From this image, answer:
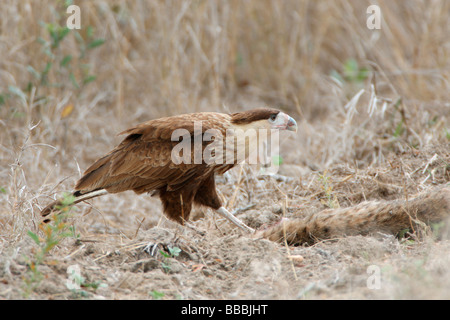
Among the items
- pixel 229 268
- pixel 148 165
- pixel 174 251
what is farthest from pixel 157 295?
pixel 148 165

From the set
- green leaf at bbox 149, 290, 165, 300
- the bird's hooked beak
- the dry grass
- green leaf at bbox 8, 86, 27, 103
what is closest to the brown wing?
the dry grass

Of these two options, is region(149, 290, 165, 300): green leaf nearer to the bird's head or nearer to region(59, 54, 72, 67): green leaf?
the bird's head

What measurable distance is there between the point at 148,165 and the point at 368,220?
5.31 feet

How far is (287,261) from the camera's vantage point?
3.23 meters

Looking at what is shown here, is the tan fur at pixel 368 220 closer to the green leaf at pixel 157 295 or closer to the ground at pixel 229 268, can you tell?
the ground at pixel 229 268

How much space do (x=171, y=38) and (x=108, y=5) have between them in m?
0.97

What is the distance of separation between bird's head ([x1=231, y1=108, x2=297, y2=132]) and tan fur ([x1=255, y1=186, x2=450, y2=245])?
2.61ft

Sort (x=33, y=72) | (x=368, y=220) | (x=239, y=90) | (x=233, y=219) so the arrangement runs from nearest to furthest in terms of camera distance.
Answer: (x=368, y=220), (x=233, y=219), (x=33, y=72), (x=239, y=90)

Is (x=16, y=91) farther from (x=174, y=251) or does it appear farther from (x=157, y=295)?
(x=157, y=295)

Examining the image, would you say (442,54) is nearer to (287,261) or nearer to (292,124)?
(292,124)

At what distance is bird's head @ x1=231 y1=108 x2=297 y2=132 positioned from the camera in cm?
412

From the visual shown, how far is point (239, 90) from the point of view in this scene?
8.72m
